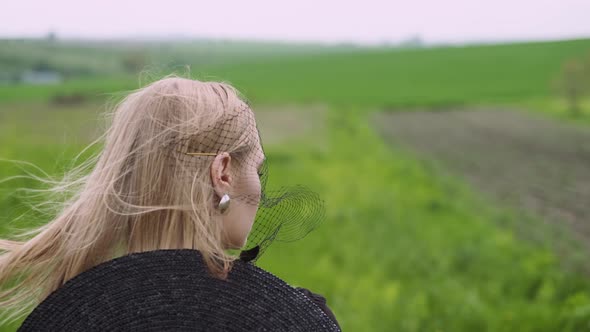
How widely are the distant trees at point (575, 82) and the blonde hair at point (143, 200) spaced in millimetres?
30809

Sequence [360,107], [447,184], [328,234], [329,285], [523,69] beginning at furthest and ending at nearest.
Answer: [523,69] < [360,107] < [447,184] < [328,234] < [329,285]

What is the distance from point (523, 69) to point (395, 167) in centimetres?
3590

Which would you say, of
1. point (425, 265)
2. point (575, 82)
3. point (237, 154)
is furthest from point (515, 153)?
point (237, 154)

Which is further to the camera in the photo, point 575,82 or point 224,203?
point 575,82

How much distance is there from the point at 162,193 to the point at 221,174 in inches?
5.5

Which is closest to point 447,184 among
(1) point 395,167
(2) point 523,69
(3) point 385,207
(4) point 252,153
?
(1) point 395,167

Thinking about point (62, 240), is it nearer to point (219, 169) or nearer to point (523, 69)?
point (219, 169)

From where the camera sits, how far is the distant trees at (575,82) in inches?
1211

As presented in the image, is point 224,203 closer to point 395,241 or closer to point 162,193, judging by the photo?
point 162,193

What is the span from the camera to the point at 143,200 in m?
1.60

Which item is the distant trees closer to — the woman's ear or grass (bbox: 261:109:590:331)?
grass (bbox: 261:109:590:331)

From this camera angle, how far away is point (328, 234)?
24.8 feet

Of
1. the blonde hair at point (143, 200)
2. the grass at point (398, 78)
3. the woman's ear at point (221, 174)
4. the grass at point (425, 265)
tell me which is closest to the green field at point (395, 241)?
the grass at point (425, 265)

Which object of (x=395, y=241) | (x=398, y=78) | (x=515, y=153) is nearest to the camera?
(x=395, y=241)
